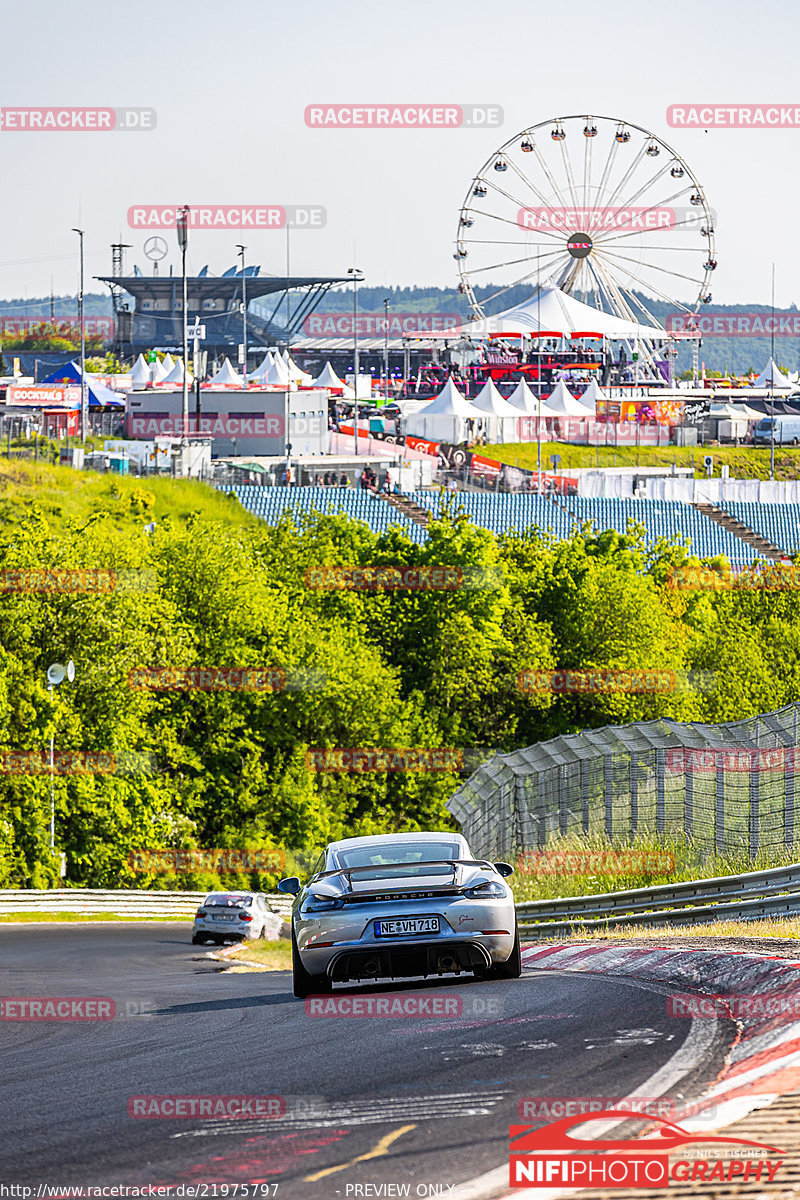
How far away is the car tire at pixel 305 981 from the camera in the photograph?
35.3 feet

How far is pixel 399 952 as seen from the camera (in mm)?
10344

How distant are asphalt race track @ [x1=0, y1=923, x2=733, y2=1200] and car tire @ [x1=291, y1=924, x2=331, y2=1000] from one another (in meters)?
0.15

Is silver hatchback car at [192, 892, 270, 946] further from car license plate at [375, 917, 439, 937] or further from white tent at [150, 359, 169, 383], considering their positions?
white tent at [150, 359, 169, 383]

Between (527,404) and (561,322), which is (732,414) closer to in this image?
(527,404)

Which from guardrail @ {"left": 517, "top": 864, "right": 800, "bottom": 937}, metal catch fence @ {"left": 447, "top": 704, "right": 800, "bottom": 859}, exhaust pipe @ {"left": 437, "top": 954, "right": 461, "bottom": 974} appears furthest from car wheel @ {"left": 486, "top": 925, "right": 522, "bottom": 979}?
metal catch fence @ {"left": 447, "top": 704, "right": 800, "bottom": 859}

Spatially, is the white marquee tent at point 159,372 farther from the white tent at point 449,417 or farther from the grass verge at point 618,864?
the grass verge at point 618,864

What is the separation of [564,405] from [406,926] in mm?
97794

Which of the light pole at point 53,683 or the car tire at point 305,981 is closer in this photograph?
the car tire at point 305,981

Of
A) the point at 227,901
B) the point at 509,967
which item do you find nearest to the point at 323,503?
the point at 227,901

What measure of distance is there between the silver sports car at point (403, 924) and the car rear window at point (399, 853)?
12cm

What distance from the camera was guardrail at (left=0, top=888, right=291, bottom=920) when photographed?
1304 inches

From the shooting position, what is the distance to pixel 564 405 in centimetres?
10638

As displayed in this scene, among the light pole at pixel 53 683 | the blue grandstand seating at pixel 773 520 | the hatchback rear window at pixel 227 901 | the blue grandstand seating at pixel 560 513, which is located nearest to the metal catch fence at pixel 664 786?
the hatchback rear window at pixel 227 901

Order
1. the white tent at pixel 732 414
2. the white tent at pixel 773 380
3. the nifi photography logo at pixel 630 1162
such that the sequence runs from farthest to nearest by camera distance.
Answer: the white tent at pixel 773 380, the white tent at pixel 732 414, the nifi photography logo at pixel 630 1162
